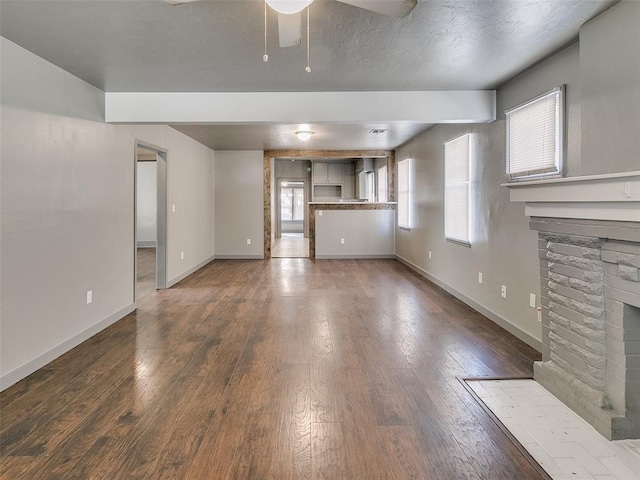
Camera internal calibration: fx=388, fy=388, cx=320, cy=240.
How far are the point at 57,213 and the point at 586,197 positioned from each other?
3.55m

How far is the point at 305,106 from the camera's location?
12.3 ft

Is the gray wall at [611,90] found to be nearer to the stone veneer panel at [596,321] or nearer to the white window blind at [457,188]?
the stone veneer panel at [596,321]

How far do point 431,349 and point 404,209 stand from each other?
15.3ft

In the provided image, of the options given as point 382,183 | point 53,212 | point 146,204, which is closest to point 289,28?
point 53,212

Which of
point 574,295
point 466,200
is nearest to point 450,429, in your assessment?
point 574,295

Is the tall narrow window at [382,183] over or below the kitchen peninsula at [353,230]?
over

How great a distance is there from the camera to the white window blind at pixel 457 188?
4.39m

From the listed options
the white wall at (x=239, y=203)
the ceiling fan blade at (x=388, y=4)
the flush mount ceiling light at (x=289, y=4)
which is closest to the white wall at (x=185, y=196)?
the white wall at (x=239, y=203)

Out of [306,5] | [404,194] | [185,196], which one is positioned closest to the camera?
[306,5]

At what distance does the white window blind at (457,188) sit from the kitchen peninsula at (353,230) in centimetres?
322

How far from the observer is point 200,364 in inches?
112

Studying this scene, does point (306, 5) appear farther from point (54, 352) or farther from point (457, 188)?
point (457, 188)

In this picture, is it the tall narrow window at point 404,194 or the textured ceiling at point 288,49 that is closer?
the textured ceiling at point 288,49

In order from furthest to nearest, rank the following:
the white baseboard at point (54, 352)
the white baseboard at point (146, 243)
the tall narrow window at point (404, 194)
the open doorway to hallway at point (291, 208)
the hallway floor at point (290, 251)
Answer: the white baseboard at point (146, 243) → the open doorway to hallway at point (291, 208) → the hallway floor at point (290, 251) → the tall narrow window at point (404, 194) → the white baseboard at point (54, 352)
